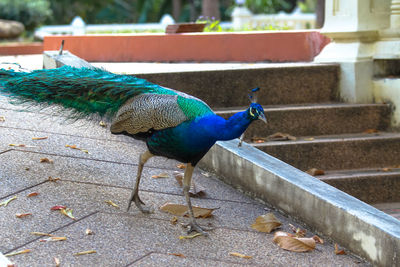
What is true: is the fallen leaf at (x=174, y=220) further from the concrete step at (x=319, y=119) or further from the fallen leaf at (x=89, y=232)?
the concrete step at (x=319, y=119)

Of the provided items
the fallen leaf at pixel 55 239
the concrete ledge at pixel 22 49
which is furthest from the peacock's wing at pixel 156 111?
the concrete ledge at pixel 22 49

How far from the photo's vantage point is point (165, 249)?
3.71 m

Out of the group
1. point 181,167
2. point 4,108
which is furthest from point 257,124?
point 4,108

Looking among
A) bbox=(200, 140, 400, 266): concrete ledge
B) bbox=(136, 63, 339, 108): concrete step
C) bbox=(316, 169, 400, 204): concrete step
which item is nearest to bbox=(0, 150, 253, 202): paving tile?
bbox=(200, 140, 400, 266): concrete ledge

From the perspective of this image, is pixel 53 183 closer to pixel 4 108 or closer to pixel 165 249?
pixel 165 249

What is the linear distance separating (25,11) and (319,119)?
16482 millimetres

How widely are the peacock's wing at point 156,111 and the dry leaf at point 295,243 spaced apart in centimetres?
90

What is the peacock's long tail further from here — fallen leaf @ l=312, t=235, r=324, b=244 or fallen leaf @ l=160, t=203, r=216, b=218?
fallen leaf @ l=312, t=235, r=324, b=244

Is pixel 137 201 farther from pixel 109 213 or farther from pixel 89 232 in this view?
pixel 89 232

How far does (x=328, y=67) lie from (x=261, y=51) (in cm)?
161

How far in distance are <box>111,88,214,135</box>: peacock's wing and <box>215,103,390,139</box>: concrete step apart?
1.84 metres

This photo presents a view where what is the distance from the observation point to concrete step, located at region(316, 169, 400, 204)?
17.9ft

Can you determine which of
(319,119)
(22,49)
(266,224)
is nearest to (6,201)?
(266,224)

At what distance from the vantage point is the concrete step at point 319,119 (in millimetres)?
6051
